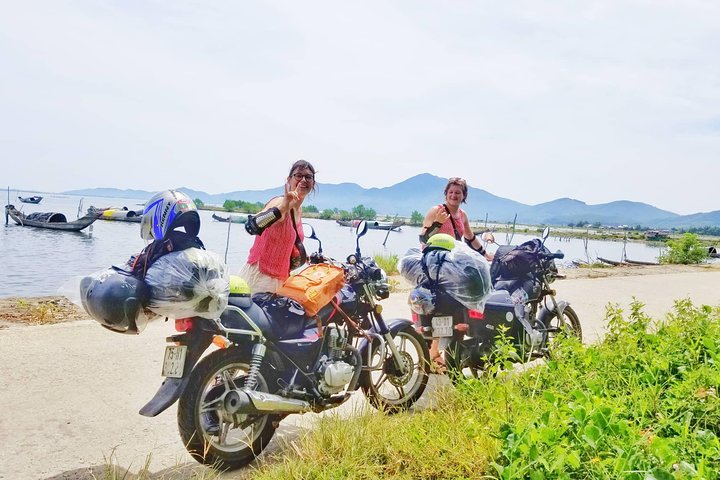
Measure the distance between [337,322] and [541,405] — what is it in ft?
4.84

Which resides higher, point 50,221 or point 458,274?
point 458,274

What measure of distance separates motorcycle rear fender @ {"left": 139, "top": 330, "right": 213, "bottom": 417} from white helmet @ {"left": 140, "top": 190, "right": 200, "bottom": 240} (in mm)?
582

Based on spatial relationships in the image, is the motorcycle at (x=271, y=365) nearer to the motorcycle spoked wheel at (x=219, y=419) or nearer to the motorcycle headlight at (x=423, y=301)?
the motorcycle spoked wheel at (x=219, y=419)

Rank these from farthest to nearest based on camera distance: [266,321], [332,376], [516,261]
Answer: [516,261] < [332,376] < [266,321]

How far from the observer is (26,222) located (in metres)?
42.6

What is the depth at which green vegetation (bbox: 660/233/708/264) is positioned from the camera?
21.8 metres

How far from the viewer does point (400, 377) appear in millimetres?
4332

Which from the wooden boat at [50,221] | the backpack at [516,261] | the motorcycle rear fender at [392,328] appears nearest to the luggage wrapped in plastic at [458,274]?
the motorcycle rear fender at [392,328]

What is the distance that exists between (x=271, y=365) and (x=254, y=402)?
14.0 inches

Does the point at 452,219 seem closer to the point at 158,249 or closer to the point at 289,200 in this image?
the point at 289,200

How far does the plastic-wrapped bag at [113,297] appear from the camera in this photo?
2713 mm

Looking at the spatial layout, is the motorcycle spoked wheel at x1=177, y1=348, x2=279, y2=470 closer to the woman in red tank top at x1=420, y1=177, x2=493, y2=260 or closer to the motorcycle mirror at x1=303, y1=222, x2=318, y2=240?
the motorcycle mirror at x1=303, y1=222, x2=318, y2=240

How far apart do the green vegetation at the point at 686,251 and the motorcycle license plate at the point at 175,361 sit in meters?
23.2

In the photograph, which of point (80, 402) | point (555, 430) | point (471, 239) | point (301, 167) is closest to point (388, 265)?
point (471, 239)
